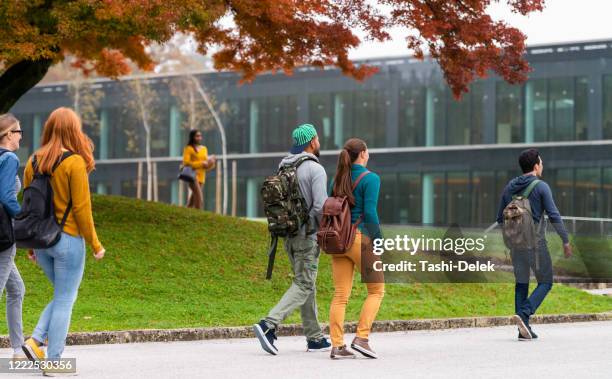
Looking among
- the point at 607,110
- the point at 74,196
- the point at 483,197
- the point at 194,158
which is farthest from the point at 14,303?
the point at 483,197

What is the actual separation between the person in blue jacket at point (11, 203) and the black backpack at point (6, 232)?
0.03 metres

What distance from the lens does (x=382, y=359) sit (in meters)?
10.7

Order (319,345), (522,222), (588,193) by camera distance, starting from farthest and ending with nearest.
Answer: (588,193) < (522,222) < (319,345)

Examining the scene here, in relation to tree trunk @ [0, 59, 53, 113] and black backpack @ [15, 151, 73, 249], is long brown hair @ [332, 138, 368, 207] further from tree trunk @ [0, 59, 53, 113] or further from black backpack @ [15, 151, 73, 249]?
tree trunk @ [0, 59, 53, 113]

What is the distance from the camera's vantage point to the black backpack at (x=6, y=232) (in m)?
8.70

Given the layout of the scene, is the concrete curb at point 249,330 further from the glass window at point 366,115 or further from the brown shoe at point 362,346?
the glass window at point 366,115

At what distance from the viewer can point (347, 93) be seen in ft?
172

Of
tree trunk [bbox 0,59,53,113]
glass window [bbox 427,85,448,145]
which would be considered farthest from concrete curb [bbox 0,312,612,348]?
glass window [bbox 427,85,448,145]

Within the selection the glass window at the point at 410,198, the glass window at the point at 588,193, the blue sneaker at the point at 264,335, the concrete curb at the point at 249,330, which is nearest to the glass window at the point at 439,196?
the glass window at the point at 410,198

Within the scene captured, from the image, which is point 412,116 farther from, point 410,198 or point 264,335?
point 264,335

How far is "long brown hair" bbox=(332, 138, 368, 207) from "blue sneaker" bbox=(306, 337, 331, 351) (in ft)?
5.49

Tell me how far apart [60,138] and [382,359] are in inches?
145

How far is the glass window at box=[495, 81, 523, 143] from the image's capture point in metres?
48.3

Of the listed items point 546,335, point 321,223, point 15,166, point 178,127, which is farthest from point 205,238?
point 178,127
